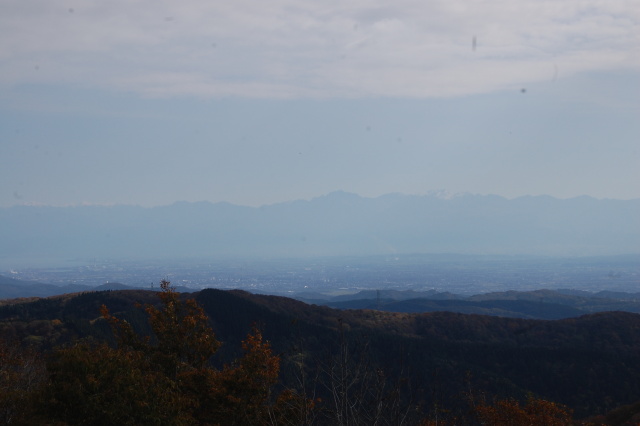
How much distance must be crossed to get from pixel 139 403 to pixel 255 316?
6556 cm

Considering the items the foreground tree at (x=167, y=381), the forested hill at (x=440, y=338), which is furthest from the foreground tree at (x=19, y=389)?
the forested hill at (x=440, y=338)

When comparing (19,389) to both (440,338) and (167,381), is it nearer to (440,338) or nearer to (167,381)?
(167,381)

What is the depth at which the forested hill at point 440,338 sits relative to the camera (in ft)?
202

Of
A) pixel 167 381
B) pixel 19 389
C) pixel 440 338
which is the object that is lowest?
pixel 440 338

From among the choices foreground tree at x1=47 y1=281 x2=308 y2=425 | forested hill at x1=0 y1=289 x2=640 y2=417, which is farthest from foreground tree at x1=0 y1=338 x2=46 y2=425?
forested hill at x1=0 y1=289 x2=640 y2=417

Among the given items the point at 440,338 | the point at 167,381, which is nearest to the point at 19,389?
the point at 167,381

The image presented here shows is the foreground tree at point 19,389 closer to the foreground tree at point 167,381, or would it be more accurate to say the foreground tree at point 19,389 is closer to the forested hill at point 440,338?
the foreground tree at point 167,381

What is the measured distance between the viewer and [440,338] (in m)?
85.7

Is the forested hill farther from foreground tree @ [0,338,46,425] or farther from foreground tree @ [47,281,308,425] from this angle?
foreground tree @ [47,281,308,425]

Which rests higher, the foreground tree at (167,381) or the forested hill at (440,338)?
the foreground tree at (167,381)

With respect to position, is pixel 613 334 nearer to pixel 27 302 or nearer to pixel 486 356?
pixel 486 356

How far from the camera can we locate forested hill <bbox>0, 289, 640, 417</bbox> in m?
61.6

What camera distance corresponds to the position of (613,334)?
271ft

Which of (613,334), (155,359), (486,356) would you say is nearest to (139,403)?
(155,359)
